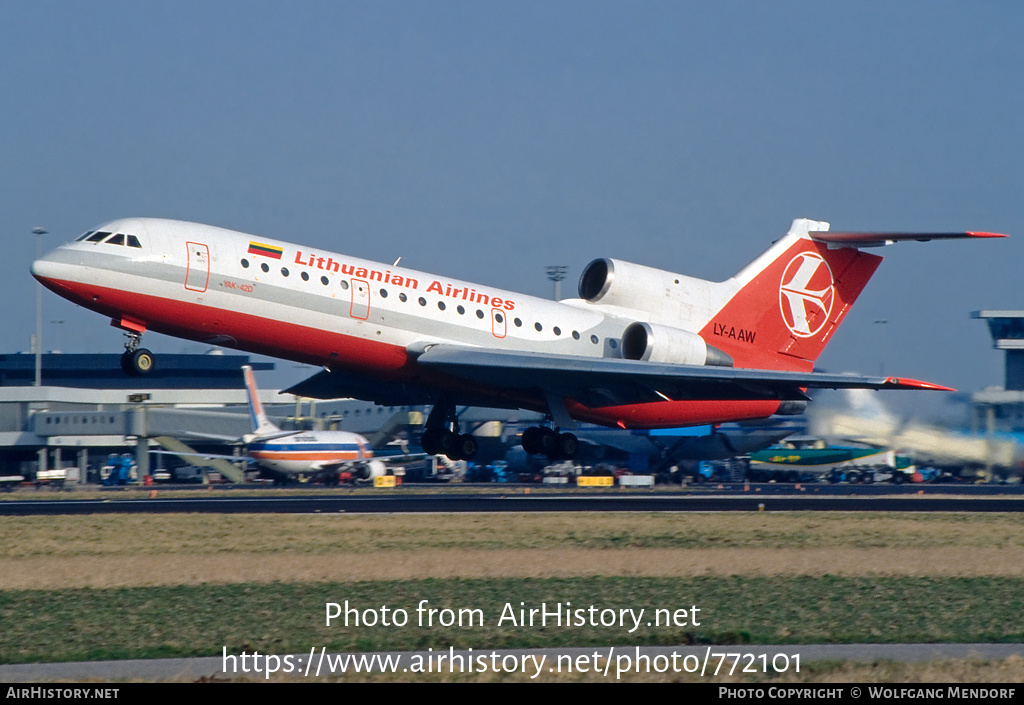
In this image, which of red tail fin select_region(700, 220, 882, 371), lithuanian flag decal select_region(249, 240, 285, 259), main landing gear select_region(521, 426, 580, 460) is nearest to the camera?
lithuanian flag decal select_region(249, 240, 285, 259)

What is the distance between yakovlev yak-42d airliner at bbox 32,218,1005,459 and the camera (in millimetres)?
23031

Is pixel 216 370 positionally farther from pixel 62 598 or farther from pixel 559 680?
pixel 559 680

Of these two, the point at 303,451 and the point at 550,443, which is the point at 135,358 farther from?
the point at 303,451

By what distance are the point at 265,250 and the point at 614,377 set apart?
850 centimetres

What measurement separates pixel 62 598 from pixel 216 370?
95.3 meters

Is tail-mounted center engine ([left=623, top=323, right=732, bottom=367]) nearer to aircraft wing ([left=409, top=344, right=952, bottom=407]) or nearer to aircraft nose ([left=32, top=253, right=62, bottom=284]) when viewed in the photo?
aircraft wing ([left=409, top=344, right=952, bottom=407])

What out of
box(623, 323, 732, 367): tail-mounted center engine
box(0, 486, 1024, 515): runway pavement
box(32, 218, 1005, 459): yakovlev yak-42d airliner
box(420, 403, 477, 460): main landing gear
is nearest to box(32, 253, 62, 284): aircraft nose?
box(32, 218, 1005, 459): yakovlev yak-42d airliner

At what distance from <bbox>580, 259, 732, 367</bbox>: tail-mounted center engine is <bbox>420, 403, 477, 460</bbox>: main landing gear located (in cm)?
479

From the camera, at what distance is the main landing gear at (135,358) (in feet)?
77.6

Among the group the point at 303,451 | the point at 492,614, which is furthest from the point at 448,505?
the point at 303,451

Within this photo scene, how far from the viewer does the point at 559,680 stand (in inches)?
406

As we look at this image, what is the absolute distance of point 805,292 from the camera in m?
31.3

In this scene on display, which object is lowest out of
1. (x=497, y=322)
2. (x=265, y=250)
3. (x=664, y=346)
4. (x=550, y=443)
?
(x=550, y=443)
